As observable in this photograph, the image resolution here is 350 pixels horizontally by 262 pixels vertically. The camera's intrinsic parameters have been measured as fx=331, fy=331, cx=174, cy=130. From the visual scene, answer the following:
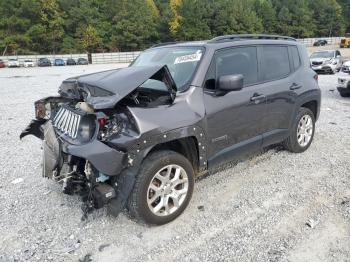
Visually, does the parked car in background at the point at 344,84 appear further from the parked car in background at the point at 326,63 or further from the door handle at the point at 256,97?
the parked car in background at the point at 326,63

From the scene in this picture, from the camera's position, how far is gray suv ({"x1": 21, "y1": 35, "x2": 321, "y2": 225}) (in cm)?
314

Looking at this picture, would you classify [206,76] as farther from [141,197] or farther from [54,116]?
[54,116]

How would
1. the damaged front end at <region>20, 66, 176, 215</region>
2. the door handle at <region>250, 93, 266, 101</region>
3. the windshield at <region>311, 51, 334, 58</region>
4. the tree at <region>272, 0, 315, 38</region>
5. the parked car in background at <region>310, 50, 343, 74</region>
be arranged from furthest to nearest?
1. the tree at <region>272, 0, 315, 38</region>
2. the windshield at <region>311, 51, 334, 58</region>
3. the parked car in background at <region>310, 50, 343, 74</region>
4. the door handle at <region>250, 93, 266, 101</region>
5. the damaged front end at <region>20, 66, 176, 215</region>

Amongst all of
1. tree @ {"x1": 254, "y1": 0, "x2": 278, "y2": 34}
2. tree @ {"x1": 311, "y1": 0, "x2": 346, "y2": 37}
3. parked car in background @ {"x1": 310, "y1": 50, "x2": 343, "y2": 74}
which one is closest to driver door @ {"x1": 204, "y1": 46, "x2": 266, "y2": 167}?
parked car in background @ {"x1": 310, "y1": 50, "x2": 343, "y2": 74}

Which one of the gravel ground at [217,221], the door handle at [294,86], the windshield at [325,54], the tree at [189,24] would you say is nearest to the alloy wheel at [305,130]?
the gravel ground at [217,221]

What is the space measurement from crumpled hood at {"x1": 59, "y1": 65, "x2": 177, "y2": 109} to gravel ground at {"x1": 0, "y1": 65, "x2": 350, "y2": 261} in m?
1.33

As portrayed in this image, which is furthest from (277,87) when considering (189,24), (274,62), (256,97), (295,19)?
(295,19)

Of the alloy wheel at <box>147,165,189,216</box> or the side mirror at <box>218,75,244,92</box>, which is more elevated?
the side mirror at <box>218,75,244,92</box>

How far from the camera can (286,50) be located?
198 inches

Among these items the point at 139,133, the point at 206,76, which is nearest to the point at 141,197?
the point at 139,133

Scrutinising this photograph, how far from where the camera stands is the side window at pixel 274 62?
4.55m

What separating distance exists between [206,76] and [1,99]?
10757mm

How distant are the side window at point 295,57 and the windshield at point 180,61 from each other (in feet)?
→ 6.27

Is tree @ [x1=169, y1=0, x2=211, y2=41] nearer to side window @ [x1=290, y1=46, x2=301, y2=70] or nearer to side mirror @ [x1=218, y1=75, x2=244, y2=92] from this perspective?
side window @ [x1=290, y1=46, x2=301, y2=70]
